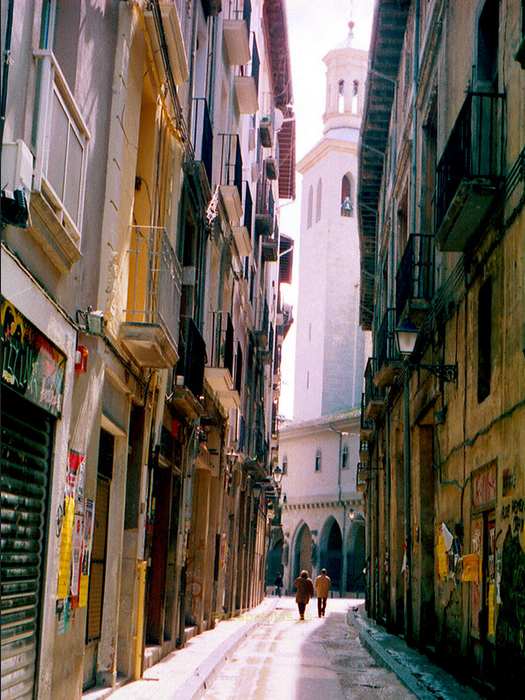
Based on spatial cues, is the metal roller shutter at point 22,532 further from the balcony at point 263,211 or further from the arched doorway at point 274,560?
the arched doorway at point 274,560

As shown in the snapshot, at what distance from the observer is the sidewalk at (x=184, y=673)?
9117mm

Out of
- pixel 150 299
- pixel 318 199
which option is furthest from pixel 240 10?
pixel 318 199

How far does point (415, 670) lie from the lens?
11836mm

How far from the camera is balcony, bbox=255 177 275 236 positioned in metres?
26.2

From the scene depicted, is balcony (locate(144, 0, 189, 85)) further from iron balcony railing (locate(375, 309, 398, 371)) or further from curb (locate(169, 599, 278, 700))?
iron balcony railing (locate(375, 309, 398, 371))

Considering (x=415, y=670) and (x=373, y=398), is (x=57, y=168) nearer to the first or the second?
(x=415, y=670)

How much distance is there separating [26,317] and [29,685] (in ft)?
8.29

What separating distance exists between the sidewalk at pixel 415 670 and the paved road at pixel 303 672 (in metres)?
0.13

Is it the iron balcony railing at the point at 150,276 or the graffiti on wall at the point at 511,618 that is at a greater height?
the iron balcony railing at the point at 150,276

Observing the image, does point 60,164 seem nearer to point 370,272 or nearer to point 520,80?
point 520,80

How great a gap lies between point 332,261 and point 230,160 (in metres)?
46.7

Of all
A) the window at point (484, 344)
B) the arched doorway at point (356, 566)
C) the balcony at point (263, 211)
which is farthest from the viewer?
the arched doorway at point (356, 566)

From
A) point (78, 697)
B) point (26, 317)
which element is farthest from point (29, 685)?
point (26, 317)

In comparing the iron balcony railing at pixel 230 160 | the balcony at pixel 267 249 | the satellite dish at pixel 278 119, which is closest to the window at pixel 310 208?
the satellite dish at pixel 278 119
